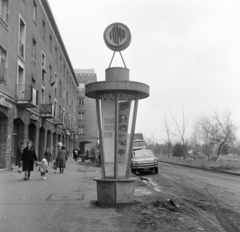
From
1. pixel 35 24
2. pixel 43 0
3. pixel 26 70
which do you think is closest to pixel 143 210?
pixel 26 70

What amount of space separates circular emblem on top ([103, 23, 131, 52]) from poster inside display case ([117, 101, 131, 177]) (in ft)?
5.26

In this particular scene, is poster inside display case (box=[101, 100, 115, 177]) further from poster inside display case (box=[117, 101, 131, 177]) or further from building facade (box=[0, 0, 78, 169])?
building facade (box=[0, 0, 78, 169])

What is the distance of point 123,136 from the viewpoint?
8133 millimetres

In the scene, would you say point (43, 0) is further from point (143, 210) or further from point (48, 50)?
point (143, 210)

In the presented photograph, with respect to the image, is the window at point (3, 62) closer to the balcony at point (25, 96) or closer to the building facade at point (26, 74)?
the building facade at point (26, 74)

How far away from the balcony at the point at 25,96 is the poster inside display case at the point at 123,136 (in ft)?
42.4

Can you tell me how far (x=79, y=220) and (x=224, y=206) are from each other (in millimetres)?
4112

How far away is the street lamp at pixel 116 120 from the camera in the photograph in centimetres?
755

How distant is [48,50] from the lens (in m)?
30.8

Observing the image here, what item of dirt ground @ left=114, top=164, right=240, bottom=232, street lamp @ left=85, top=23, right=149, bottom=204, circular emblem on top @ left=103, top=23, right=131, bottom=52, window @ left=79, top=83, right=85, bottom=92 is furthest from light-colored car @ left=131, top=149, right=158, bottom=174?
window @ left=79, top=83, right=85, bottom=92

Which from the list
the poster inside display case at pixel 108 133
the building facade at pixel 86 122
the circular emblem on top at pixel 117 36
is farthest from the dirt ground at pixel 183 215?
the building facade at pixel 86 122

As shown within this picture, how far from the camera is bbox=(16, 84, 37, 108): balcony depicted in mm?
19625

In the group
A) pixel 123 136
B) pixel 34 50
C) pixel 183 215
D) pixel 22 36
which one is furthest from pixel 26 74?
pixel 183 215

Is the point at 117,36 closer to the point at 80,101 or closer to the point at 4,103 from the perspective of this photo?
the point at 4,103
